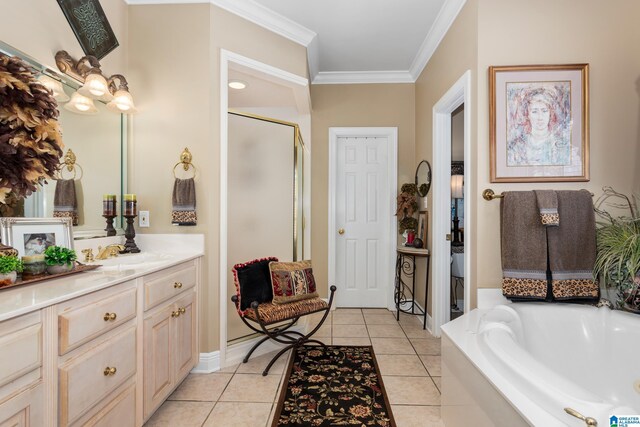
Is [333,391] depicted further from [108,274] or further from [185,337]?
[108,274]

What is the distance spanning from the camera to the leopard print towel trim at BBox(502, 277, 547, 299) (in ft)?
6.08

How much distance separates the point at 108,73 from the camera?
213 centimetres

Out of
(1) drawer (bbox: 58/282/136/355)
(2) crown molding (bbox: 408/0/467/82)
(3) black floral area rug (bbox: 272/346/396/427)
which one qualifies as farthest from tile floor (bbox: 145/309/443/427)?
(2) crown molding (bbox: 408/0/467/82)

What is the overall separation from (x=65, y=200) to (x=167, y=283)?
0.72 m

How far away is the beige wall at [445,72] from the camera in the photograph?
209 centimetres

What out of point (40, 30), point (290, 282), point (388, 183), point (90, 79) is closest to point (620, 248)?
point (290, 282)

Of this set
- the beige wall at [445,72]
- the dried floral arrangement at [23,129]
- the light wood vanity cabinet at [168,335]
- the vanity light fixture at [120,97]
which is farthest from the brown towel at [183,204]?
the beige wall at [445,72]

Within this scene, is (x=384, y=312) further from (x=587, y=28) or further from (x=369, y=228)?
(x=587, y=28)

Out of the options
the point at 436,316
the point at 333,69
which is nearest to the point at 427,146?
the point at 333,69

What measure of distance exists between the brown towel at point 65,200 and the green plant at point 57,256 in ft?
1.27

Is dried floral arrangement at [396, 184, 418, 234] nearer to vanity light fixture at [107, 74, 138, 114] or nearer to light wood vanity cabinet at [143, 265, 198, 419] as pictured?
light wood vanity cabinet at [143, 265, 198, 419]

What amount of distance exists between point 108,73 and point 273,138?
1240 millimetres

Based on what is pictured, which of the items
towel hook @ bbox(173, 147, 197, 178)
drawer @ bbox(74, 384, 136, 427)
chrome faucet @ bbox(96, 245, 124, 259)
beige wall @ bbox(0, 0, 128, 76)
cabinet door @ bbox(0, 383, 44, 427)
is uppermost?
beige wall @ bbox(0, 0, 128, 76)

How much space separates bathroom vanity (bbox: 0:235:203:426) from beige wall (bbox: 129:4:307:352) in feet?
1.55
